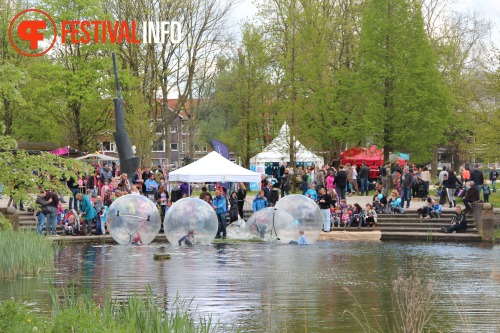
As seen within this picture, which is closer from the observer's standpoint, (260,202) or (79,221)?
(79,221)

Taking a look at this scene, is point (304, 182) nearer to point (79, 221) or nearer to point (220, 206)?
point (220, 206)

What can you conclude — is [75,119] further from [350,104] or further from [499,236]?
[499,236]

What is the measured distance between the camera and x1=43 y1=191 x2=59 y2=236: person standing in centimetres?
3272

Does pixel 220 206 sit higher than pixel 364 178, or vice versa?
pixel 364 178

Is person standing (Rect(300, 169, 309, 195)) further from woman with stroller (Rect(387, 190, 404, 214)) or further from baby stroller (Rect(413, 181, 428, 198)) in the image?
woman with stroller (Rect(387, 190, 404, 214))

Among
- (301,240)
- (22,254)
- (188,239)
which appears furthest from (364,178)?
(22,254)

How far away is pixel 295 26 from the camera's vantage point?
59594 mm

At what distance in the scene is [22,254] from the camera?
797 inches

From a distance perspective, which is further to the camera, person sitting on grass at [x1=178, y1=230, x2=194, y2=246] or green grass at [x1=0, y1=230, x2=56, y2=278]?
person sitting on grass at [x1=178, y1=230, x2=194, y2=246]

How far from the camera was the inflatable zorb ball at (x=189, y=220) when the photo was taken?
1143 inches

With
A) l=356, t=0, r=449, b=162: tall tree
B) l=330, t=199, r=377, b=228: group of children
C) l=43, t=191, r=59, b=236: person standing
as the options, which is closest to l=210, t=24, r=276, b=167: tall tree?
l=356, t=0, r=449, b=162: tall tree

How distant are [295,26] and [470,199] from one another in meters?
25.9

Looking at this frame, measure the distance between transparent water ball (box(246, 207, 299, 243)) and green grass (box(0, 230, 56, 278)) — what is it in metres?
10.2

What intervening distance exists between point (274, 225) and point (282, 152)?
25.8m
